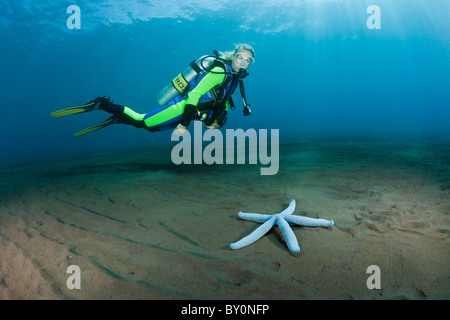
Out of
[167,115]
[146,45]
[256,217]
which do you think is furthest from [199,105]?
[146,45]

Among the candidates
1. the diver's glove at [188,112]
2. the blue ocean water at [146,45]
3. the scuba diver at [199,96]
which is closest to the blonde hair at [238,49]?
the scuba diver at [199,96]

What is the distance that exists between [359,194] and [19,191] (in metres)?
7.85

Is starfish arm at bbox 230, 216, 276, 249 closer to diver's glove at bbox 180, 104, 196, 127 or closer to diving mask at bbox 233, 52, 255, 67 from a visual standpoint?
diver's glove at bbox 180, 104, 196, 127

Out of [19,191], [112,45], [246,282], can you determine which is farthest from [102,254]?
[112,45]

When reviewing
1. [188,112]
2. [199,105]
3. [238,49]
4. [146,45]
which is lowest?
[188,112]

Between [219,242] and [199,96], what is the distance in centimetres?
322

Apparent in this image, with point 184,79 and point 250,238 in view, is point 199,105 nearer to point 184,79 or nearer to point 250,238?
point 184,79

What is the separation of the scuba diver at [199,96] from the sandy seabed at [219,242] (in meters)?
1.89

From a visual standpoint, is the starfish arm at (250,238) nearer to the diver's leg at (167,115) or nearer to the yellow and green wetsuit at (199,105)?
the yellow and green wetsuit at (199,105)

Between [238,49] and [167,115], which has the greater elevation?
[238,49]

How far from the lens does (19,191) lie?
523cm

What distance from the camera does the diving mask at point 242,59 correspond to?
5.03 m

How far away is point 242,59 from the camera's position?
16.6 ft

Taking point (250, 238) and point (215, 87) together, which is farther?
point (215, 87)
